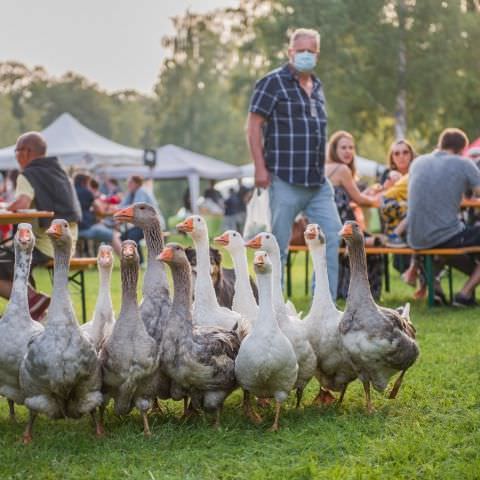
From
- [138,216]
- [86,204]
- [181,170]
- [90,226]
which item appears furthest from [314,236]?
[181,170]

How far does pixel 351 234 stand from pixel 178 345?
49.2 inches

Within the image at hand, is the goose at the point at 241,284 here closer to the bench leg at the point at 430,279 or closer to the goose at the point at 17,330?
the goose at the point at 17,330

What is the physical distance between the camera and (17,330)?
15.9 feet

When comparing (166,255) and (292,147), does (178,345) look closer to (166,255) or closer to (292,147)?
(166,255)

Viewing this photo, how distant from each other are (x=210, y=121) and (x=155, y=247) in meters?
51.3

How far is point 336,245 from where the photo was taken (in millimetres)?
8164

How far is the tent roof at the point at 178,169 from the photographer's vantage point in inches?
1235

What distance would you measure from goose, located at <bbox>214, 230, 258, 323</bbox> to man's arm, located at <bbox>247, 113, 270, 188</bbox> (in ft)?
6.24

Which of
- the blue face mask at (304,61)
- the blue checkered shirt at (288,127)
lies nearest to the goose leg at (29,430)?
the blue checkered shirt at (288,127)

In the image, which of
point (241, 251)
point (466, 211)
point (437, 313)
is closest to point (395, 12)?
point (466, 211)

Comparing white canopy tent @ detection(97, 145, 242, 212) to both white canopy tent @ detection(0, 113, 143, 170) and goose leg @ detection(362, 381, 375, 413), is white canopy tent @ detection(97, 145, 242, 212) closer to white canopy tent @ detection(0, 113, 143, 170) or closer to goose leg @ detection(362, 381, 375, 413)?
white canopy tent @ detection(0, 113, 143, 170)

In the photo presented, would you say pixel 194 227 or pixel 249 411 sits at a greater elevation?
pixel 194 227

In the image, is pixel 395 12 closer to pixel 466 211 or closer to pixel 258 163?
pixel 466 211

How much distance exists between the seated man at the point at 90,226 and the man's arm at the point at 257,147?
820 centimetres
